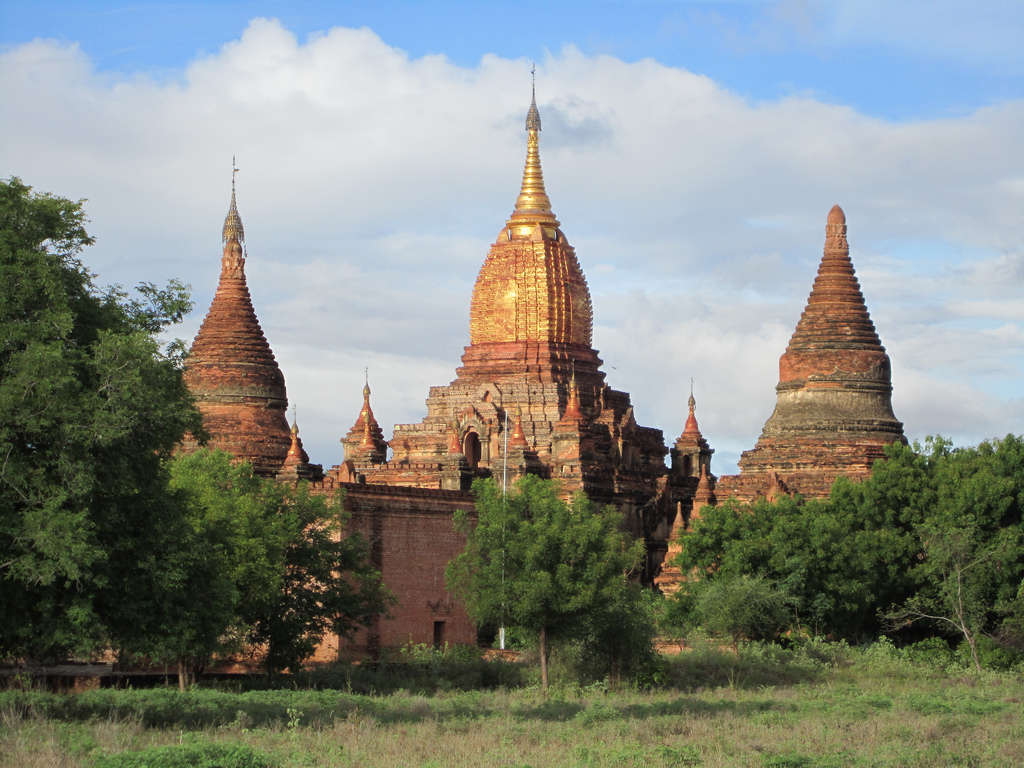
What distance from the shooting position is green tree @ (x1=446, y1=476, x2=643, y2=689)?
37.9 m

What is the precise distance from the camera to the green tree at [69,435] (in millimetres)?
24812

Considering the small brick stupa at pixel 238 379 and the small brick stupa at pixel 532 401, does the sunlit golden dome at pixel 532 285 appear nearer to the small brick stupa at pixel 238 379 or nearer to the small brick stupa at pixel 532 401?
the small brick stupa at pixel 532 401

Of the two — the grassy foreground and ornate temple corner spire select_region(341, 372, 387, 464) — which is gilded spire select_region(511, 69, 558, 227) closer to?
ornate temple corner spire select_region(341, 372, 387, 464)

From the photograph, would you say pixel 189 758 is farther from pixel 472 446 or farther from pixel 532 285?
pixel 532 285

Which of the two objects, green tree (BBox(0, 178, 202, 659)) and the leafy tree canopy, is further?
the leafy tree canopy

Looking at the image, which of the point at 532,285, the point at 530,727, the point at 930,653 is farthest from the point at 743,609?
the point at 532,285

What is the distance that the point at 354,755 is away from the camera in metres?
24.5

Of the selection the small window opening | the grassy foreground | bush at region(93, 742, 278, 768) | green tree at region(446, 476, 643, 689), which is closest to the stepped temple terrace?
the small window opening

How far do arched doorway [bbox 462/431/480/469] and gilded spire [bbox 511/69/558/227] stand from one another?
8.31m

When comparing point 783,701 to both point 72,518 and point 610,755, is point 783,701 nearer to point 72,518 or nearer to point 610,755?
point 610,755

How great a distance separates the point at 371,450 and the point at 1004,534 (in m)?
23.1

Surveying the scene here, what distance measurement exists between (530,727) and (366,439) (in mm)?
33607

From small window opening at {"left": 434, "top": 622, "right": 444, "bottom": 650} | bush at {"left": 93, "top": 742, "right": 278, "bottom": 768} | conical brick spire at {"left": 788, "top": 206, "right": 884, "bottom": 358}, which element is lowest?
bush at {"left": 93, "top": 742, "right": 278, "bottom": 768}

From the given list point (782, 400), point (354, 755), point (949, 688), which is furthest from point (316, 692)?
point (782, 400)
